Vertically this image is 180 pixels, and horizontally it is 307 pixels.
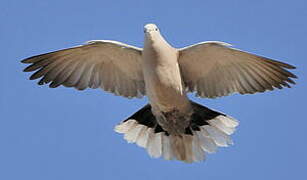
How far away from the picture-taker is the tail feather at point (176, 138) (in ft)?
33.9

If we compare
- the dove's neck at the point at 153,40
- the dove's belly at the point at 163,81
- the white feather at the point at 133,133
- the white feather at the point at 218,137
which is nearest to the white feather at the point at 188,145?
the white feather at the point at 218,137

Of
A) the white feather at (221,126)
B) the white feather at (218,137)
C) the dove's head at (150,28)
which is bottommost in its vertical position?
the white feather at (218,137)

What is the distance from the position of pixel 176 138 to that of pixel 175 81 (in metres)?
1.25

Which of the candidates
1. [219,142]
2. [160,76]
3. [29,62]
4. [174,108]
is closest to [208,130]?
[219,142]

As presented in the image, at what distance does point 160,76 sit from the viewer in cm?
930

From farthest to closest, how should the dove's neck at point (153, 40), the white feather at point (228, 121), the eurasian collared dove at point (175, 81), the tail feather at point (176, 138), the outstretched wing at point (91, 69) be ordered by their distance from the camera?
the tail feather at point (176, 138) → the white feather at point (228, 121) → the outstretched wing at point (91, 69) → the eurasian collared dove at point (175, 81) → the dove's neck at point (153, 40)

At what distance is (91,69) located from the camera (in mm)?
10383

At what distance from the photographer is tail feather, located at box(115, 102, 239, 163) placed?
10328 millimetres

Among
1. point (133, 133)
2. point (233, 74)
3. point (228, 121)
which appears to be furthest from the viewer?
point (133, 133)

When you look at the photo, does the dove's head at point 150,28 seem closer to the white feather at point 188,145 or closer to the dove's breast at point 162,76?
the dove's breast at point 162,76

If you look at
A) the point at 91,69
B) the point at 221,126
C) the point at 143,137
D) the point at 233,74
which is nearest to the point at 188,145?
the point at 221,126

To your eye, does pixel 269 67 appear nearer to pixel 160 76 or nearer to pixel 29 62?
pixel 160 76

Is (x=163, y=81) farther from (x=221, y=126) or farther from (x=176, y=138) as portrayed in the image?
(x=221, y=126)

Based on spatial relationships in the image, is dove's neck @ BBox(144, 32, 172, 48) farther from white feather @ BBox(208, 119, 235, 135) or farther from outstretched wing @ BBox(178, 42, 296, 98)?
white feather @ BBox(208, 119, 235, 135)
